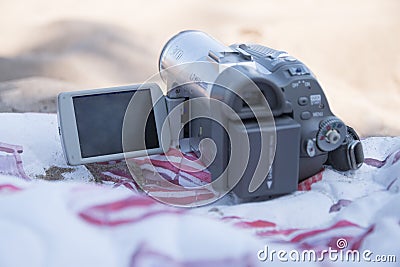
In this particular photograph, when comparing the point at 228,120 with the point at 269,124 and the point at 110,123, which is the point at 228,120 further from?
the point at 110,123

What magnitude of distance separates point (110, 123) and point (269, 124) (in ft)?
0.92

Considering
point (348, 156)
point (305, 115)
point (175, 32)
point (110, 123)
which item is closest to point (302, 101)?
point (305, 115)

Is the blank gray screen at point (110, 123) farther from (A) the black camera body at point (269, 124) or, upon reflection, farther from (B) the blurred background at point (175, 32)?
(B) the blurred background at point (175, 32)

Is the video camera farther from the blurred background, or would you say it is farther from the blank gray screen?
the blurred background

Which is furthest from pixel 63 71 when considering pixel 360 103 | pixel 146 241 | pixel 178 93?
pixel 146 241

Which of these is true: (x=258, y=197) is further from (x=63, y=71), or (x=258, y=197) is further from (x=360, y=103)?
(x=63, y=71)

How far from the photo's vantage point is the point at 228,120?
83 centimetres

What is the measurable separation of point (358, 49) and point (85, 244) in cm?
185

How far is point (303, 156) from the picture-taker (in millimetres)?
894

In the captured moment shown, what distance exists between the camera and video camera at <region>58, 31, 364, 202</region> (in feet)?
2.71

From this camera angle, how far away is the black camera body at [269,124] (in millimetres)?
823

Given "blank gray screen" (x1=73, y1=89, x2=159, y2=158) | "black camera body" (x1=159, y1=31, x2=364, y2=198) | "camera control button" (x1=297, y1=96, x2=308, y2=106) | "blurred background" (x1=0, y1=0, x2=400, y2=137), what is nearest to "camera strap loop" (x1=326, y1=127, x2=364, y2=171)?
"black camera body" (x1=159, y1=31, x2=364, y2=198)

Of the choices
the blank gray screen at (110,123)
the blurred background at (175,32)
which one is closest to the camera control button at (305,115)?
the blank gray screen at (110,123)

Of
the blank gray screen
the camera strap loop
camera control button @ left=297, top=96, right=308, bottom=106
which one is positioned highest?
camera control button @ left=297, top=96, right=308, bottom=106
